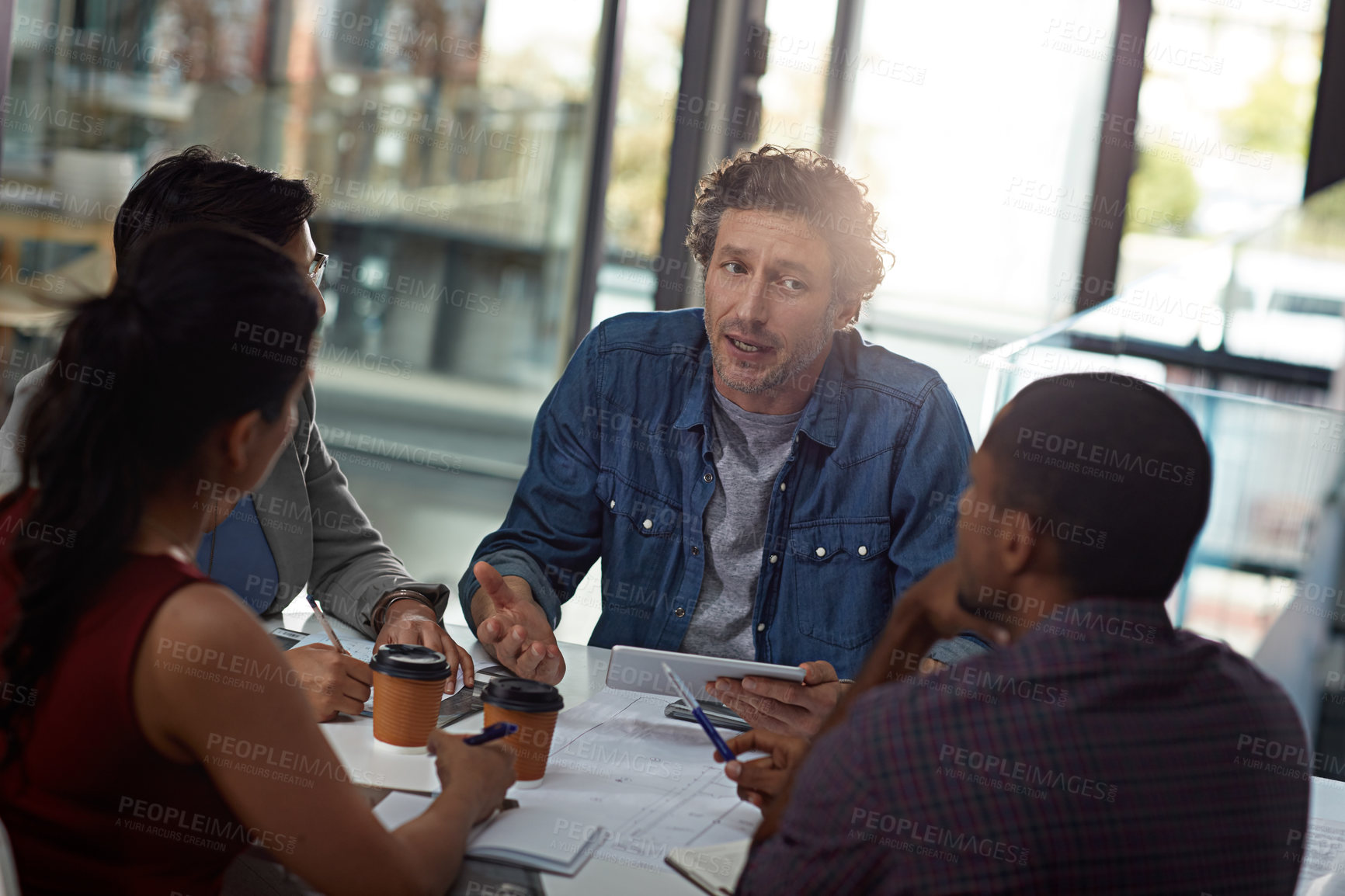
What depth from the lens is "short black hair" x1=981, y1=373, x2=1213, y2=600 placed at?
0.97 metres

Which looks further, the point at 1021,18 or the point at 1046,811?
the point at 1021,18

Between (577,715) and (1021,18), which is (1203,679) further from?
(1021,18)

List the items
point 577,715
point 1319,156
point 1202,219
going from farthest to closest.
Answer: point 1202,219
point 1319,156
point 577,715

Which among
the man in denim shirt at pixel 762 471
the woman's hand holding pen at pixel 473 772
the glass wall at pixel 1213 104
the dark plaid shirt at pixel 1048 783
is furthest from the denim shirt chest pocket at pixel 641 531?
the glass wall at pixel 1213 104

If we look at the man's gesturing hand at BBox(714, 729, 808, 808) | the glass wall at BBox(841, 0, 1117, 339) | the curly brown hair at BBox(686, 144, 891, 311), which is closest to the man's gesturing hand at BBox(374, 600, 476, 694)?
the man's gesturing hand at BBox(714, 729, 808, 808)

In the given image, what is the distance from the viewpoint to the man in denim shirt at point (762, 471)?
1948mm

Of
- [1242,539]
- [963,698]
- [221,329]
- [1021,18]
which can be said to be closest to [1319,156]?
[1021,18]

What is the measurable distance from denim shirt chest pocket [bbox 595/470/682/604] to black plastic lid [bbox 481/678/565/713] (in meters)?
0.76

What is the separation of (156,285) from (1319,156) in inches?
142

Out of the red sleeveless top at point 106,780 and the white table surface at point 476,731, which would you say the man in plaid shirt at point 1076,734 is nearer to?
the white table surface at point 476,731

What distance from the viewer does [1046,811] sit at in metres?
0.85

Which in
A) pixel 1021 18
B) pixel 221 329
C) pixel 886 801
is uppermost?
pixel 1021 18

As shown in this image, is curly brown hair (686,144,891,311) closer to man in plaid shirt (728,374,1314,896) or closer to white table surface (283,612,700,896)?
white table surface (283,612,700,896)

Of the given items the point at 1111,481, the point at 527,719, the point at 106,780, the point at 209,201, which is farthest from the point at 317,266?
the point at 1111,481
